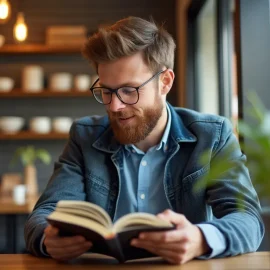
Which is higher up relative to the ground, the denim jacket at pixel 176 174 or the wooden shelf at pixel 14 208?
the denim jacket at pixel 176 174

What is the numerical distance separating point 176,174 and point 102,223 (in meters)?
0.58

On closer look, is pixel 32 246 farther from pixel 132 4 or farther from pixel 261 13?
pixel 132 4

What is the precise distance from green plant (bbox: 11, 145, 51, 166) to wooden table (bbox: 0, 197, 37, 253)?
Answer: 1.77ft

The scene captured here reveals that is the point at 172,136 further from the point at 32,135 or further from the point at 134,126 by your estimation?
the point at 32,135

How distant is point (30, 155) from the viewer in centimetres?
494

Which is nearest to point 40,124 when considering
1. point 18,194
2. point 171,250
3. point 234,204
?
point 18,194

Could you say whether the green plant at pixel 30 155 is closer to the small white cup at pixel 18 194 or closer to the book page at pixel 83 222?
the small white cup at pixel 18 194

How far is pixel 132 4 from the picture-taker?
5.37 m

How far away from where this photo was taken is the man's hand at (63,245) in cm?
138

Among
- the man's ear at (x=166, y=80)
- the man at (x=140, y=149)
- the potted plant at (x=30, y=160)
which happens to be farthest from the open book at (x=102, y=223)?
the potted plant at (x=30, y=160)

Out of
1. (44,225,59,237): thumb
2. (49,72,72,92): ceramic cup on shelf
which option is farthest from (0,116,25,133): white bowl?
(44,225,59,237): thumb

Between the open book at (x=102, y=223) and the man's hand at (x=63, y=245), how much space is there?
0.05 metres

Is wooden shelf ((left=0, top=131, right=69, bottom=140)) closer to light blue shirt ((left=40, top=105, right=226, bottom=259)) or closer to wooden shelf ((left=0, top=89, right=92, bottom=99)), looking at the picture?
wooden shelf ((left=0, top=89, right=92, bottom=99))

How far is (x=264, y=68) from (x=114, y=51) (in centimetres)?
93
